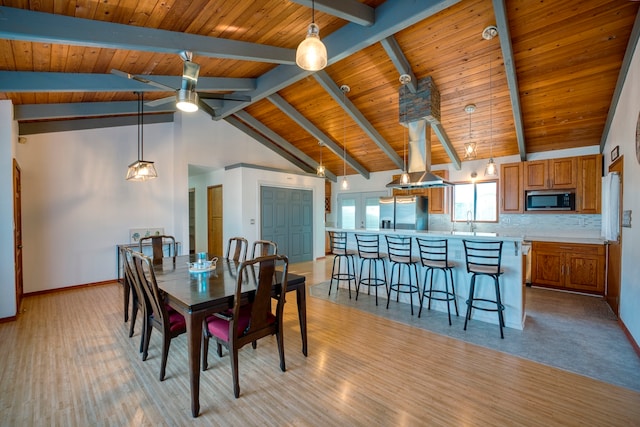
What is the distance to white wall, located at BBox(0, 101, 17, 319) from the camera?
3.54 meters

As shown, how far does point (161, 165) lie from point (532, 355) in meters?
6.65

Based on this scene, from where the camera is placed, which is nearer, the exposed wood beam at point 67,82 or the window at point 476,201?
the exposed wood beam at point 67,82

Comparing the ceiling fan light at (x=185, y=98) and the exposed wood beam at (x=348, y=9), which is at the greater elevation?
the exposed wood beam at (x=348, y=9)

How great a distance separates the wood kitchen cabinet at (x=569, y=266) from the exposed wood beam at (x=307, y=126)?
446 cm

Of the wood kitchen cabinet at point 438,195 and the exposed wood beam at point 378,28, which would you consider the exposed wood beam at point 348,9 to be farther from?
the wood kitchen cabinet at point 438,195

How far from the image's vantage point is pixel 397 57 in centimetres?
395

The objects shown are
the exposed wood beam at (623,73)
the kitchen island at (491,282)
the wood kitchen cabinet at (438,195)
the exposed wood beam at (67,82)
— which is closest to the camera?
the exposed wood beam at (623,73)

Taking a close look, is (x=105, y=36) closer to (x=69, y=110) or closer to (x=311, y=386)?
(x=69, y=110)

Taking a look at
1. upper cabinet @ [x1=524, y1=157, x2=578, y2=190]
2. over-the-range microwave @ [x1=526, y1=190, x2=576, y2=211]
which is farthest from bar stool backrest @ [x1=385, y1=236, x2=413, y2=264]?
upper cabinet @ [x1=524, y1=157, x2=578, y2=190]

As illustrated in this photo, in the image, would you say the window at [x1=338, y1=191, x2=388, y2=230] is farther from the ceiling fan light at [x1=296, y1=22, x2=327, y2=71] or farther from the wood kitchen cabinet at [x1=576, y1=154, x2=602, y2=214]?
the ceiling fan light at [x1=296, y1=22, x2=327, y2=71]

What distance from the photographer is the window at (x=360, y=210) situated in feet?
26.5

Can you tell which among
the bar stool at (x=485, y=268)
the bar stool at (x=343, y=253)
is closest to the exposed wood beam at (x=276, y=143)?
the bar stool at (x=343, y=253)

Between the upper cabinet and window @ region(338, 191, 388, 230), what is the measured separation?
10.9 ft

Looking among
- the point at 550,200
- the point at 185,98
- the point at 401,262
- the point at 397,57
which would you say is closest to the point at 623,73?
the point at 550,200
